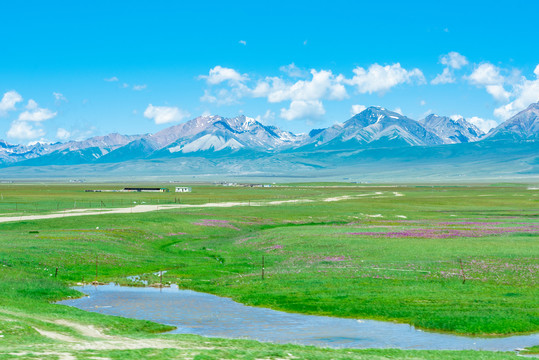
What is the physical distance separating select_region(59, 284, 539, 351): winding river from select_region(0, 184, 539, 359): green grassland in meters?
1.42

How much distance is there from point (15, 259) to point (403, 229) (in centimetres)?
5194

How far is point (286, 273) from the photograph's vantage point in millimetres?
50594

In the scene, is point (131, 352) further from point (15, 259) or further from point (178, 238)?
point (178, 238)

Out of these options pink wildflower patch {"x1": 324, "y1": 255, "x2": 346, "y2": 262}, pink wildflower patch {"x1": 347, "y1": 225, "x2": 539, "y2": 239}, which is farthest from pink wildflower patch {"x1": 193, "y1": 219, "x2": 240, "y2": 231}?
pink wildflower patch {"x1": 324, "y1": 255, "x2": 346, "y2": 262}

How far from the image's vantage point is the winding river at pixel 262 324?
30.9 meters

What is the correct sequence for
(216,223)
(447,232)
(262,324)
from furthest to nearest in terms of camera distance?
(216,223) < (447,232) < (262,324)

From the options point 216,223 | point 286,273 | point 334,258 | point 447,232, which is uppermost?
point 216,223

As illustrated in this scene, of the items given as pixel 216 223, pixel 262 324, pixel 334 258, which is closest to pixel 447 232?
pixel 334 258

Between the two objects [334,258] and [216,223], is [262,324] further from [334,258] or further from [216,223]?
[216,223]

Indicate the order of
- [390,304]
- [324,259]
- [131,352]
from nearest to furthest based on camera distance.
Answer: [131,352]
[390,304]
[324,259]

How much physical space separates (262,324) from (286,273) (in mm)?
15496

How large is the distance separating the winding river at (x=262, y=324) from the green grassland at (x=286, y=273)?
1.42 metres

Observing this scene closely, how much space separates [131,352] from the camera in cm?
2298

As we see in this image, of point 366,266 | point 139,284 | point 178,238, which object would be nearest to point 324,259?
point 366,266
